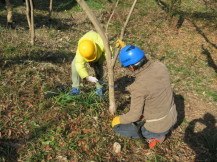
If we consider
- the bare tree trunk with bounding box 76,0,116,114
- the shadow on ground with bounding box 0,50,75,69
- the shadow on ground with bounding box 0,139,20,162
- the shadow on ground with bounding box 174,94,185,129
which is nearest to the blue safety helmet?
the bare tree trunk with bounding box 76,0,116,114

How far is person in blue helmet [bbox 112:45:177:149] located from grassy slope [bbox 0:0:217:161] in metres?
0.48

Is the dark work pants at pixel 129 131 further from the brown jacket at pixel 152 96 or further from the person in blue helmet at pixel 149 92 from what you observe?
the brown jacket at pixel 152 96

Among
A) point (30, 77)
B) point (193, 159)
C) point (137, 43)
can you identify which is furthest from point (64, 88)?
point (137, 43)

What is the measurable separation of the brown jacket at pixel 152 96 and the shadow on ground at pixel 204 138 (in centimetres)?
100

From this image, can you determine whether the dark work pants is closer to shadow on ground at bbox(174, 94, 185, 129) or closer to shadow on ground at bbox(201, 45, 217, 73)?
shadow on ground at bbox(174, 94, 185, 129)

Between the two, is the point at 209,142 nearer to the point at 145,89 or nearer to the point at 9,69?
the point at 145,89

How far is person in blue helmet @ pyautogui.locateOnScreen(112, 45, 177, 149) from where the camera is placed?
257 centimetres

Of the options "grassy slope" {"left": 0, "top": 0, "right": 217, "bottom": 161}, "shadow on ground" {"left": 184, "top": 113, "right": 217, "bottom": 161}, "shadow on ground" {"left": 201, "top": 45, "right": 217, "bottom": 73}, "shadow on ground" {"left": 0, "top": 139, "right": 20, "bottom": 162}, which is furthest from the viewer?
"shadow on ground" {"left": 201, "top": 45, "right": 217, "bottom": 73}

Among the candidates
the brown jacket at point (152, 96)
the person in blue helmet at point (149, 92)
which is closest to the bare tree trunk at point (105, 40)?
the person in blue helmet at point (149, 92)

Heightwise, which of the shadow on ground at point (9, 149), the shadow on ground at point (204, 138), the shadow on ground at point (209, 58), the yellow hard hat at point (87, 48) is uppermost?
the yellow hard hat at point (87, 48)

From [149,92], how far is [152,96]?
0.28ft

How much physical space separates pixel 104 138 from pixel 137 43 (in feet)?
17.2

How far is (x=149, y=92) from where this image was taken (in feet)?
8.41

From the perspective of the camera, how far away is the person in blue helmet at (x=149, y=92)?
257 cm
